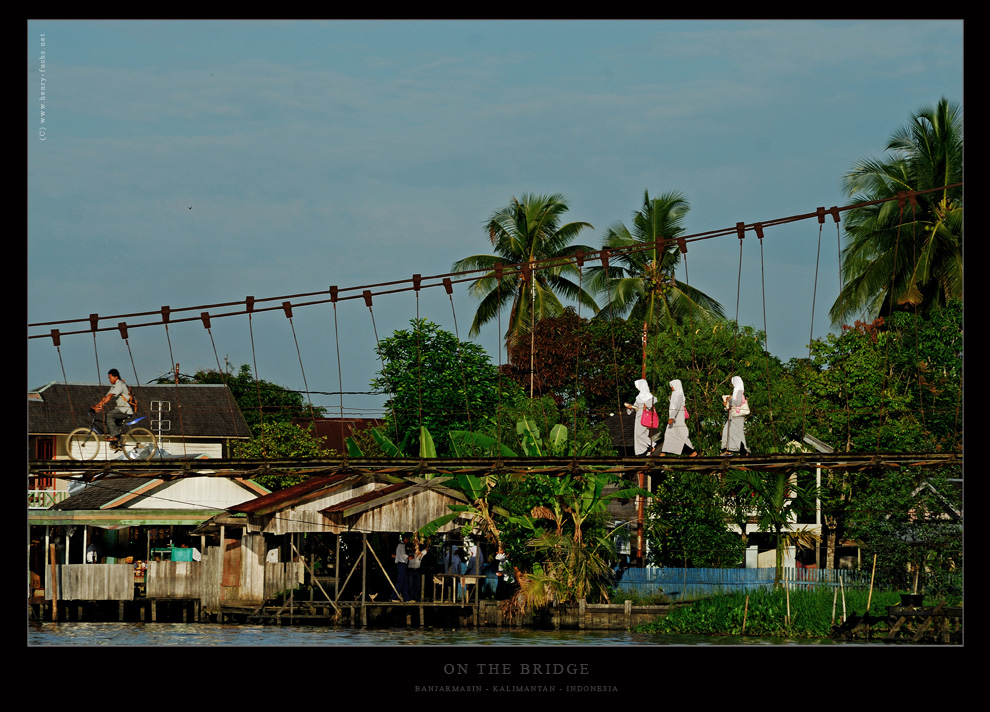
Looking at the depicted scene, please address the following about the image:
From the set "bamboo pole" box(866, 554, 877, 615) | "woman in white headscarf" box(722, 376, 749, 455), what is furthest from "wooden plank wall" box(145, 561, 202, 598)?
"bamboo pole" box(866, 554, 877, 615)

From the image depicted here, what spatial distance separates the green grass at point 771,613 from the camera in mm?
20516

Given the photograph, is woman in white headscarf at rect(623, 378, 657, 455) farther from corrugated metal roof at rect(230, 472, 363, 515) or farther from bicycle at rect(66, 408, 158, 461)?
bicycle at rect(66, 408, 158, 461)

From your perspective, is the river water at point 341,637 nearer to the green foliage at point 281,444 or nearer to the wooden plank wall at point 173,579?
the wooden plank wall at point 173,579

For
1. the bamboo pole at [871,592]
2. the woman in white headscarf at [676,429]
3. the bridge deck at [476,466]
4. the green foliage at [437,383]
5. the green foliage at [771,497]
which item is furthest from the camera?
the green foliage at [437,383]

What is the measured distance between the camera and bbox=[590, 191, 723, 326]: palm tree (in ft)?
119

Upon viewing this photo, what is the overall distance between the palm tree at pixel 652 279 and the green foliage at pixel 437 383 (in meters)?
4.46

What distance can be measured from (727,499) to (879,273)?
410 inches

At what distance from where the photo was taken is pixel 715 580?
22625 millimetres

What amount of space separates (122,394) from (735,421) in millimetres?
9669

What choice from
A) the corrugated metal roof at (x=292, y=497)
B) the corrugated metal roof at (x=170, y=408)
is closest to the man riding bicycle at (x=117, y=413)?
the corrugated metal roof at (x=292, y=497)

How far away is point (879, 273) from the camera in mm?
32375

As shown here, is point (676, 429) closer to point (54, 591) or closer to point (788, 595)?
point (788, 595)

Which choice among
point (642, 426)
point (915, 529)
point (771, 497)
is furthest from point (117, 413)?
point (915, 529)
